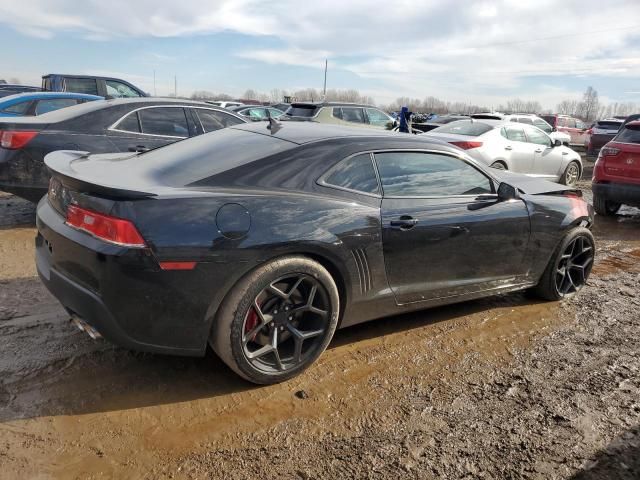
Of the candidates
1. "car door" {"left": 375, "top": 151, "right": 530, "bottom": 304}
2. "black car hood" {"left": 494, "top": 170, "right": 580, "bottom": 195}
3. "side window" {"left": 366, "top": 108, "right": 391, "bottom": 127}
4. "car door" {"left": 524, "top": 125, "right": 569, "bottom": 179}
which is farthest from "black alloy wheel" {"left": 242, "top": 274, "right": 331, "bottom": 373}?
"side window" {"left": 366, "top": 108, "right": 391, "bottom": 127}

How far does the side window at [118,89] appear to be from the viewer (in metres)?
12.0

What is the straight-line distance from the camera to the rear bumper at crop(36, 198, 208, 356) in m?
2.45

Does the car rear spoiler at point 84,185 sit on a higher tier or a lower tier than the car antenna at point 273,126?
lower

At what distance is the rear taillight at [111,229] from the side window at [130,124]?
3678mm

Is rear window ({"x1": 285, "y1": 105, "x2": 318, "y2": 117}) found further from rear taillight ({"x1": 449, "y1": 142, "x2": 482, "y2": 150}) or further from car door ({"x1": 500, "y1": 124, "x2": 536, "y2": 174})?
car door ({"x1": 500, "y1": 124, "x2": 536, "y2": 174})

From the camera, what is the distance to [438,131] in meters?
9.81

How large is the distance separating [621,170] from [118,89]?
10.9 meters

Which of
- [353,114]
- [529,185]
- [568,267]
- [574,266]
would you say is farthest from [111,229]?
[353,114]

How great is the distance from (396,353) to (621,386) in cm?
140

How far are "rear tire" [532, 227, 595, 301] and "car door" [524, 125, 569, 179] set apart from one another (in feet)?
19.3

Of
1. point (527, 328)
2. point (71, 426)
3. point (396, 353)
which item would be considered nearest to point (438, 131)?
point (527, 328)

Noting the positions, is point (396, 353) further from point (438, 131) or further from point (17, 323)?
point (438, 131)

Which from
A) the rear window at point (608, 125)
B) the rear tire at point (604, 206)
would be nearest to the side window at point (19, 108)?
the rear tire at point (604, 206)

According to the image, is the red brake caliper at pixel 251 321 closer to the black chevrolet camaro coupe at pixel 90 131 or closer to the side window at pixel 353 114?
the black chevrolet camaro coupe at pixel 90 131
